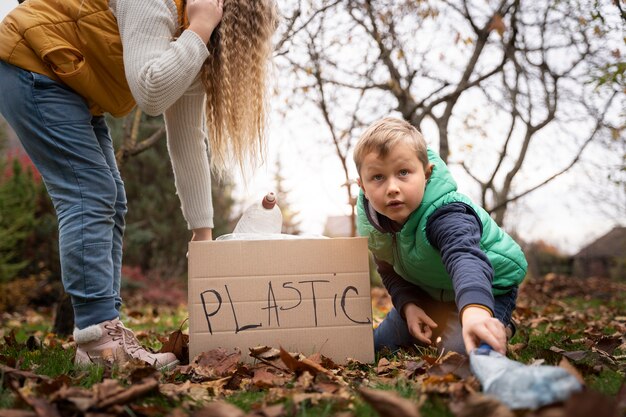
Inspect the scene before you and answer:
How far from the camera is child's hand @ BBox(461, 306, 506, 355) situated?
1474 millimetres

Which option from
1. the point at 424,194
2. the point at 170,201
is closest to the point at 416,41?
the point at 424,194

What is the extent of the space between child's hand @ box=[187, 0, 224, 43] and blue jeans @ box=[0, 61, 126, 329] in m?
0.54

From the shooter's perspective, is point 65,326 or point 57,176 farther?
point 65,326

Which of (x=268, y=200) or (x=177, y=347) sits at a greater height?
(x=268, y=200)

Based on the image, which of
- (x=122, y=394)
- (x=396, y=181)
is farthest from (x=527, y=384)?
(x=396, y=181)

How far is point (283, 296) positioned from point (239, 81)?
0.90 meters

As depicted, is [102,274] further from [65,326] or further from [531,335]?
[531,335]

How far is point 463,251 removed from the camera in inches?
72.1

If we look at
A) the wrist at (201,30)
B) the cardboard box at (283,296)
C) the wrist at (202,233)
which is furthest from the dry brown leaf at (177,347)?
the wrist at (201,30)

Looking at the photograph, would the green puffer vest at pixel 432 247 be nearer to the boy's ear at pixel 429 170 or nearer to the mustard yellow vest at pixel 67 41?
the boy's ear at pixel 429 170

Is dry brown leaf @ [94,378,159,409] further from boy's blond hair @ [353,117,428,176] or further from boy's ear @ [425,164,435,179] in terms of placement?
boy's ear @ [425,164,435,179]

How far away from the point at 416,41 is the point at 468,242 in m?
4.15

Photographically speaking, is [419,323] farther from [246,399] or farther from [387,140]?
[246,399]

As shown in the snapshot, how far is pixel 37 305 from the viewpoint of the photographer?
7.80 meters
